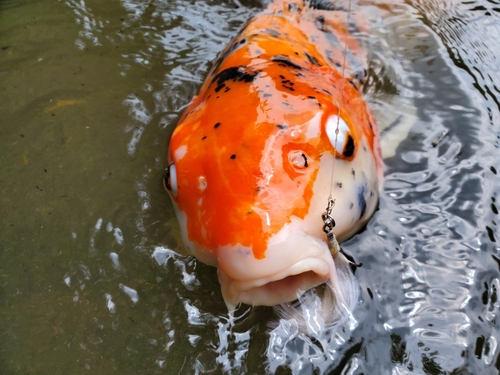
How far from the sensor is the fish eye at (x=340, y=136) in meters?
1.97

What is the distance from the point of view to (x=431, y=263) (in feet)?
6.79

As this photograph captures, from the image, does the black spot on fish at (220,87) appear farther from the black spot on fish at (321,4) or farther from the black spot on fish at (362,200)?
the black spot on fish at (321,4)

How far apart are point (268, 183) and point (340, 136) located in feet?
1.51

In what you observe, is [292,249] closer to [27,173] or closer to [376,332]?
[376,332]

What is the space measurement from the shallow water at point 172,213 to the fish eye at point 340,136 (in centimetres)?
43

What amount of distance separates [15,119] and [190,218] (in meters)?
1.64

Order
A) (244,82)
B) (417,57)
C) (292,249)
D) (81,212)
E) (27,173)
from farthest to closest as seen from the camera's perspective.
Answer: (417,57), (27,173), (81,212), (244,82), (292,249)

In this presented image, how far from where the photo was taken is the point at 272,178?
1757 mm

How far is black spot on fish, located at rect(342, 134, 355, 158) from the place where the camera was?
6.56ft

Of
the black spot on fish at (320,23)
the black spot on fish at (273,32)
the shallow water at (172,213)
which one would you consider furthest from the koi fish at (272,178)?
the black spot on fish at (320,23)

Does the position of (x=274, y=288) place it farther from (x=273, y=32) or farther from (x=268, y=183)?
(x=273, y=32)

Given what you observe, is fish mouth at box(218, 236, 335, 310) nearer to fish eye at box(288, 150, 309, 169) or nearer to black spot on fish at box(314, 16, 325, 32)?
fish eye at box(288, 150, 309, 169)

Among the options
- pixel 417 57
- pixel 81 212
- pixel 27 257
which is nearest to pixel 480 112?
pixel 417 57

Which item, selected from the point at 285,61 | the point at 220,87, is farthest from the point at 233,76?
the point at 285,61
